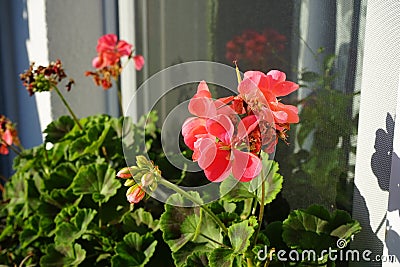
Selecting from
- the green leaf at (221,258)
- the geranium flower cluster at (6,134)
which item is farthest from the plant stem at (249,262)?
the geranium flower cluster at (6,134)

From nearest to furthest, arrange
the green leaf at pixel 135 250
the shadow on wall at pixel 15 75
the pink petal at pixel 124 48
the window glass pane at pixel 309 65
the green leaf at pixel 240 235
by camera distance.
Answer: the green leaf at pixel 240 235
the window glass pane at pixel 309 65
the green leaf at pixel 135 250
the pink petal at pixel 124 48
the shadow on wall at pixel 15 75

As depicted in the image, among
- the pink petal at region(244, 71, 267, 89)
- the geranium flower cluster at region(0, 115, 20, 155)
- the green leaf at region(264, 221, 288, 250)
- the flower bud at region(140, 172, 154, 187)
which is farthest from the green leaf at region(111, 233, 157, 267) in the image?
the geranium flower cluster at region(0, 115, 20, 155)

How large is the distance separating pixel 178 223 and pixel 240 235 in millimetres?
151

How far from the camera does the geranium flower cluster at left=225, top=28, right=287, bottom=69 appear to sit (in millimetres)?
975

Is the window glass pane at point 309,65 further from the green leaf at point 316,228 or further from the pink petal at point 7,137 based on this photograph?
the pink petal at point 7,137

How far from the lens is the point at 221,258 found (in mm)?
751

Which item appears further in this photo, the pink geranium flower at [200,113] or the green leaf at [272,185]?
the green leaf at [272,185]

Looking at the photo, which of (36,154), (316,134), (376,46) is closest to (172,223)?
(316,134)

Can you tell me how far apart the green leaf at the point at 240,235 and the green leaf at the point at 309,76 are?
0.28 m

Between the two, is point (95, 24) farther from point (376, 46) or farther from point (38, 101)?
point (376, 46)

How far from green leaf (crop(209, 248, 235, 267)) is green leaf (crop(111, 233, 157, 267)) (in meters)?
0.22

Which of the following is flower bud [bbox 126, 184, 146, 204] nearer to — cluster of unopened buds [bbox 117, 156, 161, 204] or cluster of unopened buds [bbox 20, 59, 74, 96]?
cluster of unopened buds [bbox 117, 156, 161, 204]

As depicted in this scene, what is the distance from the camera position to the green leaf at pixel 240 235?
729mm

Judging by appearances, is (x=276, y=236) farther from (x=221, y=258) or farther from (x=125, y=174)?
(x=125, y=174)
